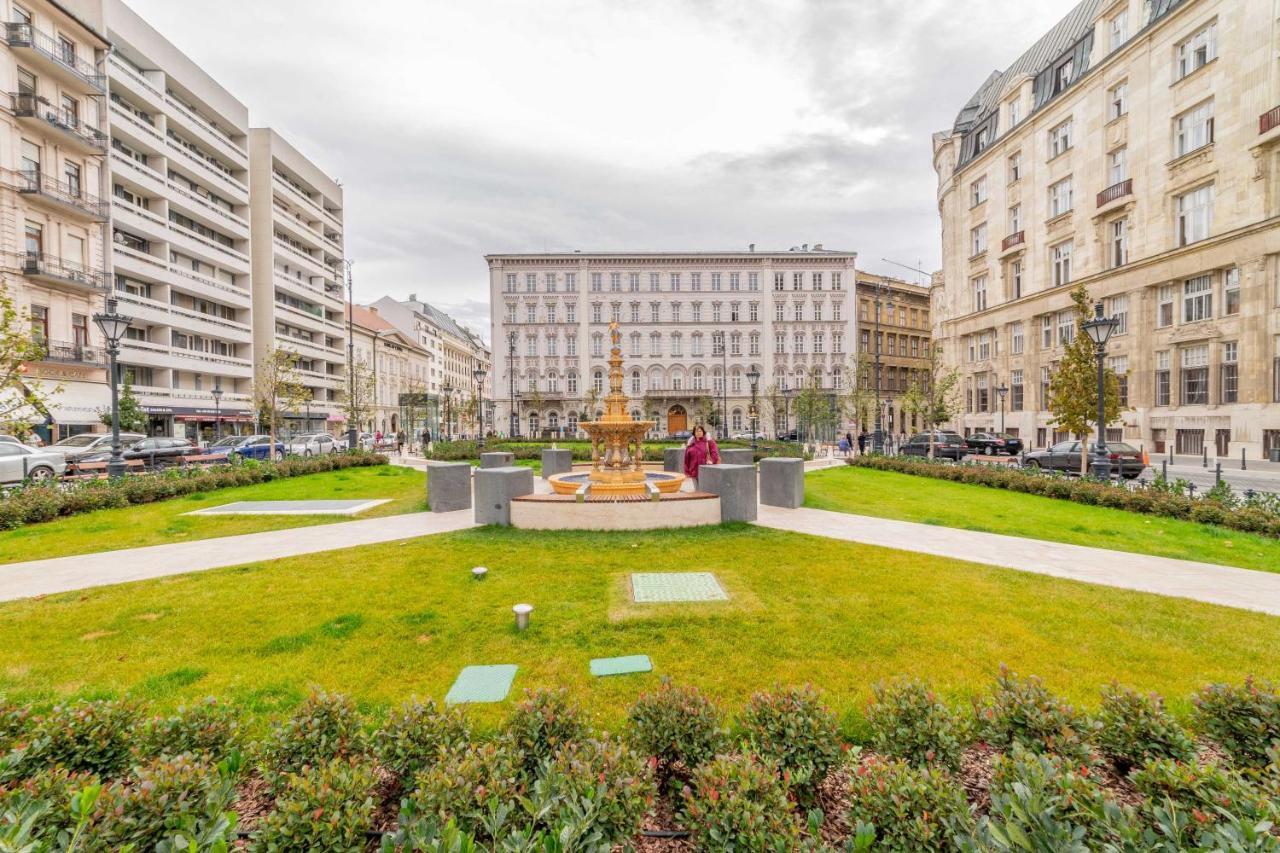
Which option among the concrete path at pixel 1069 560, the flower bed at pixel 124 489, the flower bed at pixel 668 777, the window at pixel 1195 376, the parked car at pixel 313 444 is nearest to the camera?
the flower bed at pixel 668 777

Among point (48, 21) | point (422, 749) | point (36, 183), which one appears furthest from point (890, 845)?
point (48, 21)

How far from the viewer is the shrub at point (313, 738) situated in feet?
10.6

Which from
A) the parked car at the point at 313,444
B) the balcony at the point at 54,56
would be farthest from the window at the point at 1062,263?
the balcony at the point at 54,56

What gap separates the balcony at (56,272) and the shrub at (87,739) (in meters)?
36.8

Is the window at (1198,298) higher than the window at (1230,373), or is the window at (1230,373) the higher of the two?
the window at (1198,298)

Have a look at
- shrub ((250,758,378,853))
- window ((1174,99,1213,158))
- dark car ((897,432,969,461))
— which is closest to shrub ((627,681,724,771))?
shrub ((250,758,378,853))

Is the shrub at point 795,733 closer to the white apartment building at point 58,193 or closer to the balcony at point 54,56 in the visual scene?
the white apartment building at point 58,193

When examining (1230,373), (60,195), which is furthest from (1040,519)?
(60,195)

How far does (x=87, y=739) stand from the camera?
329 centimetres

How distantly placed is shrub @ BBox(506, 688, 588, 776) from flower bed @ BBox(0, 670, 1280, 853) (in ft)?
0.04

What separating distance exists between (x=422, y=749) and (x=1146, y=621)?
7475mm

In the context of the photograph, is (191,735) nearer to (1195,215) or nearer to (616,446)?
(616,446)

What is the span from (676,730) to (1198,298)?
39.6 m

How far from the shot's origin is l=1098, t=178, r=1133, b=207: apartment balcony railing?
1258 inches
